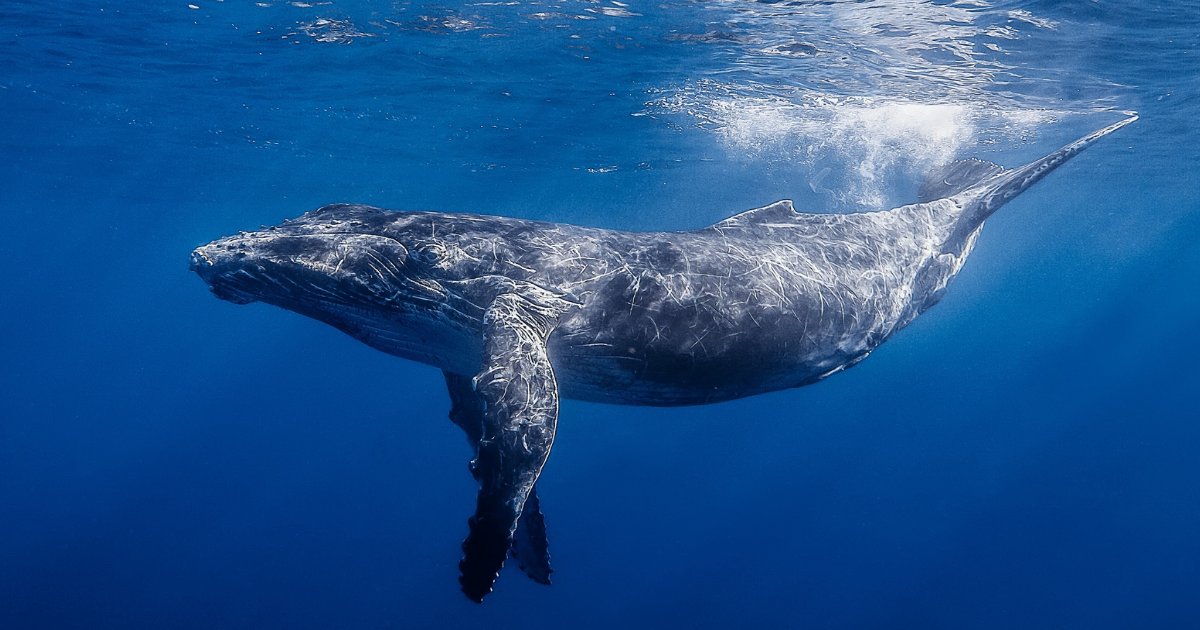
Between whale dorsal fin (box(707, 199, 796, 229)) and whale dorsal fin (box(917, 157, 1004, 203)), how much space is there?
308 centimetres

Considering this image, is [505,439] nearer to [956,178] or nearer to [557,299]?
[557,299]

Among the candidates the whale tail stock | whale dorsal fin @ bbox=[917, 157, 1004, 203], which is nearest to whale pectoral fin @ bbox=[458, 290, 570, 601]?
the whale tail stock

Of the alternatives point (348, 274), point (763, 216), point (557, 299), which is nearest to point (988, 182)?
point (763, 216)

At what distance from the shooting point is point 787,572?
31797mm

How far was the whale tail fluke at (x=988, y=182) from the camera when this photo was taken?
812 centimetres

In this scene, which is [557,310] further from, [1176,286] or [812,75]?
[1176,286]

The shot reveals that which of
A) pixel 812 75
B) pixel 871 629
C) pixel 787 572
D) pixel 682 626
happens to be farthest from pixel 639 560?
pixel 812 75

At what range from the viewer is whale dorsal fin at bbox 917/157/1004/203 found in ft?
31.9

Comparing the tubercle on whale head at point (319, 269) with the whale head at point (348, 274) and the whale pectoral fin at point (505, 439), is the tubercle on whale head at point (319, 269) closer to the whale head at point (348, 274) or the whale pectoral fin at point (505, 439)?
the whale head at point (348, 274)

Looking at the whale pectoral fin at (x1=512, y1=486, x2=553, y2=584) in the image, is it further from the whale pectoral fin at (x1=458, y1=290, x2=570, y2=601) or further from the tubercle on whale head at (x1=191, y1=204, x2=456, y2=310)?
the tubercle on whale head at (x1=191, y1=204, x2=456, y2=310)

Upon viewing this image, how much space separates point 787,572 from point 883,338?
2767cm

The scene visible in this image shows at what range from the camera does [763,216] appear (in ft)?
25.4

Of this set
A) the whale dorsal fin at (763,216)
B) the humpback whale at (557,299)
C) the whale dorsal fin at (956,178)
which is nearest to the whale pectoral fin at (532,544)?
the humpback whale at (557,299)

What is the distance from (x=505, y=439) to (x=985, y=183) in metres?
8.04
